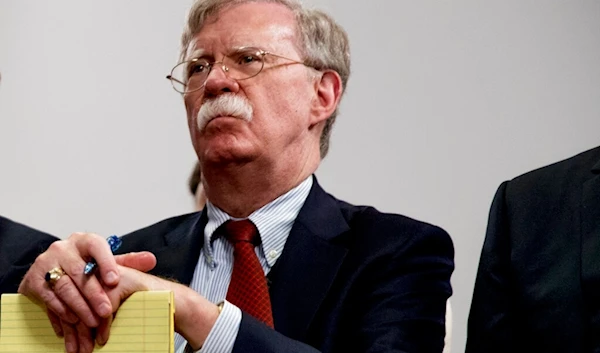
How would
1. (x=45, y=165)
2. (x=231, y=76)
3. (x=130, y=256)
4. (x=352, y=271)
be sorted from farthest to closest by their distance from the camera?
(x=45, y=165) → (x=231, y=76) → (x=352, y=271) → (x=130, y=256)

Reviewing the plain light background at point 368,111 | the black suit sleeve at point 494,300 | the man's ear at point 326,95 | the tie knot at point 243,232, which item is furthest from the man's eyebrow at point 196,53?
the plain light background at point 368,111

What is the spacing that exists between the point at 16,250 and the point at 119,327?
0.97 m

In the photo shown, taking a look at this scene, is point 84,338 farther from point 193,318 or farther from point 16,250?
point 16,250

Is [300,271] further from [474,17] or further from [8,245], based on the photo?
[474,17]

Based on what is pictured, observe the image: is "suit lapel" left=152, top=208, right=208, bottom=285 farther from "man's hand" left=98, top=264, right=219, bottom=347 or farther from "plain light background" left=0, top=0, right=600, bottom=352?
"plain light background" left=0, top=0, right=600, bottom=352

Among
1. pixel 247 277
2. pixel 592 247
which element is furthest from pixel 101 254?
pixel 592 247

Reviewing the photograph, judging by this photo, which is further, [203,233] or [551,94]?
[551,94]

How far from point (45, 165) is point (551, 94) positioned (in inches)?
67.6

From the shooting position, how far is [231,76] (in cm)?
227

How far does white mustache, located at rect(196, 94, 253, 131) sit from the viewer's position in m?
2.21

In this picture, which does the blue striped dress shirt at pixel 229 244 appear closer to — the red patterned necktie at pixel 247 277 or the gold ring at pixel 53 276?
the red patterned necktie at pixel 247 277

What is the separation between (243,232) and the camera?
2.17 metres

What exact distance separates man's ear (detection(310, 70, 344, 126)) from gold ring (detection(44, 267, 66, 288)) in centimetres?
87

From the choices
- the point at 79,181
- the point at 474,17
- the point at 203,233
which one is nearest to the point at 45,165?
the point at 79,181
